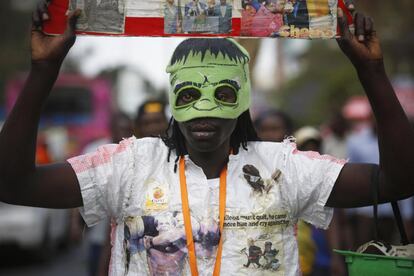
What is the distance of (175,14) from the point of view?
359 centimetres

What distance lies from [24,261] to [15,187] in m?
11.6

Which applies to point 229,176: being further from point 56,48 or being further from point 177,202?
point 56,48

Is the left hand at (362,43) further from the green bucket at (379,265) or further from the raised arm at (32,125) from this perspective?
the raised arm at (32,125)

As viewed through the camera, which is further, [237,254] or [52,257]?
[52,257]

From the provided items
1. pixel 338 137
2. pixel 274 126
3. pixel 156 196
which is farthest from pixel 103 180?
pixel 338 137

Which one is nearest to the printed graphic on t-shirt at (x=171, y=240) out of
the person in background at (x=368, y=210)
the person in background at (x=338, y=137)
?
the person in background at (x=368, y=210)

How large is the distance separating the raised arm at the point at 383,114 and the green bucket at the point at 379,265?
256mm

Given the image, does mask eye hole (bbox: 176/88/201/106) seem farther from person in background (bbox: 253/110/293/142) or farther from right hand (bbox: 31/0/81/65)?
person in background (bbox: 253/110/293/142)

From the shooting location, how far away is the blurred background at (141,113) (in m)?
7.67

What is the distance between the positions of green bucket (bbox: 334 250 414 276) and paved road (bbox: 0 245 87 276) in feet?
31.8

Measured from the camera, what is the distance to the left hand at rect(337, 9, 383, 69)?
3520 millimetres

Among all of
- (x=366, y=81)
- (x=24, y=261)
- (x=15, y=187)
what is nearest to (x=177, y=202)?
(x=15, y=187)

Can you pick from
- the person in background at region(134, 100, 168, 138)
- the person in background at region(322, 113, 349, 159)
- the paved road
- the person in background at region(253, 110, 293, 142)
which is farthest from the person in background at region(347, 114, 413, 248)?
the paved road

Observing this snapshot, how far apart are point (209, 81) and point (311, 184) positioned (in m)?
0.61
